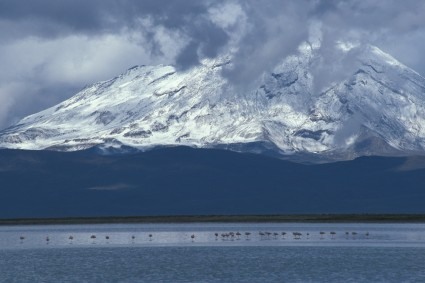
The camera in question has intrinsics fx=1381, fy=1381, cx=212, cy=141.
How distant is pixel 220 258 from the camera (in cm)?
10538

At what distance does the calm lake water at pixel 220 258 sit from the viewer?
289 ft

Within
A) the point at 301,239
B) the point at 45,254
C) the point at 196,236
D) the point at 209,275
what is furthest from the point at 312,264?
the point at 196,236

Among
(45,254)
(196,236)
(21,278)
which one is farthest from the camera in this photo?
(196,236)

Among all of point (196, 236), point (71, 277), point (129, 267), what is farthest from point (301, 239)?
point (71, 277)

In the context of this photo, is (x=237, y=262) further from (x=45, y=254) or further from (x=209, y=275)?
(x=45, y=254)

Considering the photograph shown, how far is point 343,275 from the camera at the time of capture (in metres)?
87.9

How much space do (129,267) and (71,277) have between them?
846 cm

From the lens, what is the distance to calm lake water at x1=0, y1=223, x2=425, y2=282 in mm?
88000

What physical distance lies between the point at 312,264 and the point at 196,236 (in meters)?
50.5

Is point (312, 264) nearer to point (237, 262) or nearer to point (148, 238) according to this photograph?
point (237, 262)

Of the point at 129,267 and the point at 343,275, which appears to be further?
the point at 129,267

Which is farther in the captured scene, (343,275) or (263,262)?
(263,262)

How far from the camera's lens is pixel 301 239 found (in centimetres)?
13612

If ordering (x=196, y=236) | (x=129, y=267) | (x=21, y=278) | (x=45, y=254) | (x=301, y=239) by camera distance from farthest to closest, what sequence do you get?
(x=196, y=236), (x=301, y=239), (x=45, y=254), (x=129, y=267), (x=21, y=278)
